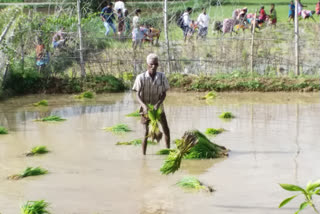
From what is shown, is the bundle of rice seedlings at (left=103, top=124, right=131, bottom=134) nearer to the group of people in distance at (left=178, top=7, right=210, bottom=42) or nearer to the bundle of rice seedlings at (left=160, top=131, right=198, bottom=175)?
the bundle of rice seedlings at (left=160, top=131, right=198, bottom=175)

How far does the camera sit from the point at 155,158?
8812 mm

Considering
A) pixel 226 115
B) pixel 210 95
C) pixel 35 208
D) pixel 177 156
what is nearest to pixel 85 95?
pixel 210 95

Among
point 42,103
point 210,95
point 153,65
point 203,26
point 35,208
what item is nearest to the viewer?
point 35,208

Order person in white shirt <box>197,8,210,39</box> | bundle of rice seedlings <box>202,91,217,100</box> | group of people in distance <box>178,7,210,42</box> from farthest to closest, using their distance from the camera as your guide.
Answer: person in white shirt <box>197,8,210,39</box> → group of people in distance <box>178,7,210,42</box> → bundle of rice seedlings <box>202,91,217,100</box>

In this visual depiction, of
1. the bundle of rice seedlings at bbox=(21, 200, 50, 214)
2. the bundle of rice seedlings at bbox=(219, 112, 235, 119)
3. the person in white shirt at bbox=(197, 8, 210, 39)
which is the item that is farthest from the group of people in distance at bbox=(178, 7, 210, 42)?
the bundle of rice seedlings at bbox=(21, 200, 50, 214)

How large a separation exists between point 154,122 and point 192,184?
1436mm

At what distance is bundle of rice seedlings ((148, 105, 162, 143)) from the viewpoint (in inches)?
331

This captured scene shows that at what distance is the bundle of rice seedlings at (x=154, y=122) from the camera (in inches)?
331

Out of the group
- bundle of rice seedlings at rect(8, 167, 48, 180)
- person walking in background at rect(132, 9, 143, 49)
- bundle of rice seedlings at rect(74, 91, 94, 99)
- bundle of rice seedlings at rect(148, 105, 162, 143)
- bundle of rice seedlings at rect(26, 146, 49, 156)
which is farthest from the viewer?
person walking in background at rect(132, 9, 143, 49)

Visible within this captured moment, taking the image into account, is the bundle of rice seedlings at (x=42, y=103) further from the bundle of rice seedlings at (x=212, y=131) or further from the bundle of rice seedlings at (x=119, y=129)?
the bundle of rice seedlings at (x=212, y=131)

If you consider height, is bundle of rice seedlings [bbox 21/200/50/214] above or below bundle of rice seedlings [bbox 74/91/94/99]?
below

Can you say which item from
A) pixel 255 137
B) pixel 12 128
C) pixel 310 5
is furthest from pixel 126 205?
pixel 310 5

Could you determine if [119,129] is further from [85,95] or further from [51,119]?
[85,95]

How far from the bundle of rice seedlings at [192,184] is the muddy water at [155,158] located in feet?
0.33
